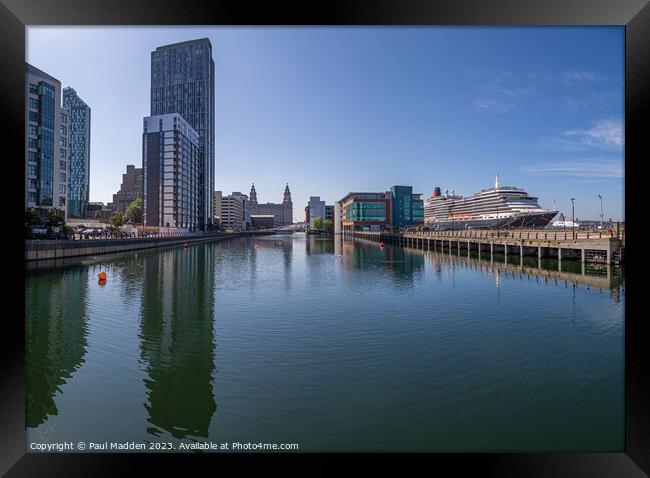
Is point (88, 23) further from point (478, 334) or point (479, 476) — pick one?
point (478, 334)

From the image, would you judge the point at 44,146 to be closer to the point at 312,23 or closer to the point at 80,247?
A: the point at 80,247

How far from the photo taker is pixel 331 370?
432 inches

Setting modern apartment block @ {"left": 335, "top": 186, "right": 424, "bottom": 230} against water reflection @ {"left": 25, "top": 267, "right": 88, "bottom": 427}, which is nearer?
water reflection @ {"left": 25, "top": 267, "right": 88, "bottom": 427}

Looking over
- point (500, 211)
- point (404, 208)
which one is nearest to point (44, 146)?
point (500, 211)

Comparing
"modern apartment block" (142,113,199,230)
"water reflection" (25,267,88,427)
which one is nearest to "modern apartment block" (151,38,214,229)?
"modern apartment block" (142,113,199,230)

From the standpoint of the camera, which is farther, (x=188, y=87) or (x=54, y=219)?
(x=188, y=87)

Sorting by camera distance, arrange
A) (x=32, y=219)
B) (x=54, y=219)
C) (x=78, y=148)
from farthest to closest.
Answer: (x=78, y=148) < (x=54, y=219) < (x=32, y=219)

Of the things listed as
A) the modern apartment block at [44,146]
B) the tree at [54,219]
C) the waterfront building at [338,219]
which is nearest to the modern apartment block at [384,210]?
the waterfront building at [338,219]

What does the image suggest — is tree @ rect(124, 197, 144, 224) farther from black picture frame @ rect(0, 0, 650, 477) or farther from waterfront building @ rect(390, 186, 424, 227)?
black picture frame @ rect(0, 0, 650, 477)

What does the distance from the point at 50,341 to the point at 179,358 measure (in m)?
6.38

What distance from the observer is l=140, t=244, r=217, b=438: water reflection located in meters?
8.30

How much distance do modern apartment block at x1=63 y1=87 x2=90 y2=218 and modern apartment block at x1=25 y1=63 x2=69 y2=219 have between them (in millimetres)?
101778

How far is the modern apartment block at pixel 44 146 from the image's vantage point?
2233 inches

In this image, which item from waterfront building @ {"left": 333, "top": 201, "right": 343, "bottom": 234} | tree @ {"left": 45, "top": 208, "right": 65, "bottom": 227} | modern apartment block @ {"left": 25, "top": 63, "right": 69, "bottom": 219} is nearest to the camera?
tree @ {"left": 45, "top": 208, "right": 65, "bottom": 227}
